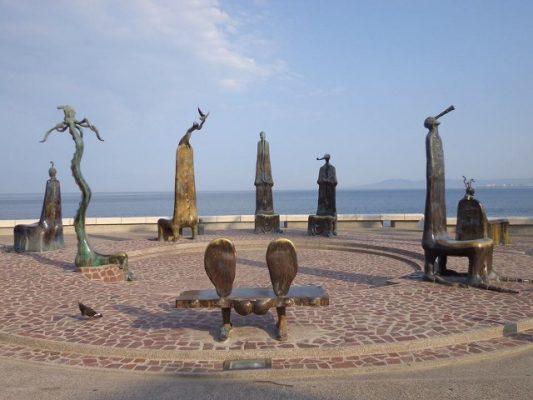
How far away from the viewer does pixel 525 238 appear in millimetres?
14625

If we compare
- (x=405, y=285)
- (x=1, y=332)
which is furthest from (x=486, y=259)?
(x=1, y=332)

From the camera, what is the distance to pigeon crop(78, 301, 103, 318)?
17.8 feet

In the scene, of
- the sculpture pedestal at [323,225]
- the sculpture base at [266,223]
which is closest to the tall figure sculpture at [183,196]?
the sculpture base at [266,223]

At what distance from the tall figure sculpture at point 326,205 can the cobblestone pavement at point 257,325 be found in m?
5.87

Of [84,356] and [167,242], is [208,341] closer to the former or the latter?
[84,356]

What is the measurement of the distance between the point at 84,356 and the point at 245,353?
1688mm

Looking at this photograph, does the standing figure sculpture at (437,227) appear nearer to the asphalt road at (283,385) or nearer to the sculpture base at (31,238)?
the asphalt road at (283,385)

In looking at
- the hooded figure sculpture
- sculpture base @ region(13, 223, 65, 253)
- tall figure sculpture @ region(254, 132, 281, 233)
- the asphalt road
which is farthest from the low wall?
the asphalt road

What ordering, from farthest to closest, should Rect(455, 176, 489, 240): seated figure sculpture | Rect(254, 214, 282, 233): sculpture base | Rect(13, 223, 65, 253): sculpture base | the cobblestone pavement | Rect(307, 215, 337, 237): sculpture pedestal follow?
Rect(254, 214, 282, 233): sculpture base < Rect(307, 215, 337, 237): sculpture pedestal < Rect(13, 223, 65, 253): sculpture base < Rect(455, 176, 489, 240): seated figure sculpture < the cobblestone pavement

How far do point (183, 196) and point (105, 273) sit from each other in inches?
221

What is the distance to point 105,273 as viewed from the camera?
8375 millimetres

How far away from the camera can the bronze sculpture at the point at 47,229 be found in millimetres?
11453

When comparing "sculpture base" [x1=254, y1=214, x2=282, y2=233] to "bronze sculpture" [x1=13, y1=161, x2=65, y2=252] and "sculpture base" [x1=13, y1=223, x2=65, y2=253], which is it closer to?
"bronze sculpture" [x1=13, y1=161, x2=65, y2=252]

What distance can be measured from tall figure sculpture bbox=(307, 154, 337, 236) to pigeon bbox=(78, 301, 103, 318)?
32.9 feet
